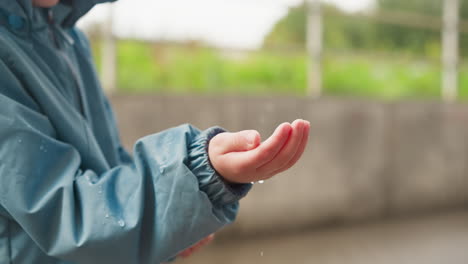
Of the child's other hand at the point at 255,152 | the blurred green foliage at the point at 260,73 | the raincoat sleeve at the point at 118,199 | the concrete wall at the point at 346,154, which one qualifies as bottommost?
the concrete wall at the point at 346,154

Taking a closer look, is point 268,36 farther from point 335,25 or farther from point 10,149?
point 10,149

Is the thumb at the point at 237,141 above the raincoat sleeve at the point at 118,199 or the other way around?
above

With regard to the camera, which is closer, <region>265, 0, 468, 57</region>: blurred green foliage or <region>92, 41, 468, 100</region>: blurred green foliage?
<region>92, 41, 468, 100</region>: blurred green foliage

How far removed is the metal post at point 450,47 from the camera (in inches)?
127

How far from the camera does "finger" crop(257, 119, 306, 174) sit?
0.49 meters

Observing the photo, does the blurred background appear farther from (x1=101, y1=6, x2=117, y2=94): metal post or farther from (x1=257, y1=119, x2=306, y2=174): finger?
(x1=257, y1=119, x2=306, y2=174): finger

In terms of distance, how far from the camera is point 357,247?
2.21m

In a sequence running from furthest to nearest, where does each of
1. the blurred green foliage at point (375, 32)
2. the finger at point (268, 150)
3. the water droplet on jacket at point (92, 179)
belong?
the blurred green foliage at point (375, 32)
the water droplet on jacket at point (92, 179)
the finger at point (268, 150)

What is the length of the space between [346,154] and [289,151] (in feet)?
6.96

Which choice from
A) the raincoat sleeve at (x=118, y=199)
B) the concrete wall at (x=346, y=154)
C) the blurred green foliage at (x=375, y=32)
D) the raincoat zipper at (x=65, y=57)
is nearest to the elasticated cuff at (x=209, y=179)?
the raincoat sleeve at (x=118, y=199)

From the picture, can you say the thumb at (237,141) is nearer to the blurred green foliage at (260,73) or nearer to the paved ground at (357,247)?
the paved ground at (357,247)

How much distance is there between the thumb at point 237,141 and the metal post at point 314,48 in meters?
2.17

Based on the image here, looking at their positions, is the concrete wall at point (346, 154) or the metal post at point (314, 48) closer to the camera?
the concrete wall at point (346, 154)

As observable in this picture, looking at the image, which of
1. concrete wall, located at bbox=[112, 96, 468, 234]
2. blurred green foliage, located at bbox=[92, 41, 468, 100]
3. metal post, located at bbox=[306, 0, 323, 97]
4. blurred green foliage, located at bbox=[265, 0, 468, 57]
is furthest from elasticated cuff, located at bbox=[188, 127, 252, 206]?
metal post, located at bbox=[306, 0, 323, 97]
